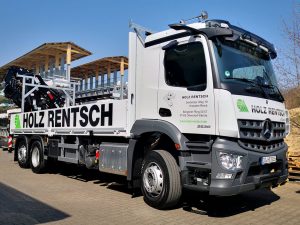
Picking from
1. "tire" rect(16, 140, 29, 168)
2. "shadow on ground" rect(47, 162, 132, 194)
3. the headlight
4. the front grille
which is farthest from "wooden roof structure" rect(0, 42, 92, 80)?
the headlight

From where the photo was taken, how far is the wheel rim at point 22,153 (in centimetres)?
1200

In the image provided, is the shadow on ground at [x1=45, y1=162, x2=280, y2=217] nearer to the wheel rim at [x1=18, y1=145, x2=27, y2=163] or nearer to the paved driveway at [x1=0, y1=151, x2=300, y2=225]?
the paved driveway at [x1=0, y1=151, x2=300, y2=225]

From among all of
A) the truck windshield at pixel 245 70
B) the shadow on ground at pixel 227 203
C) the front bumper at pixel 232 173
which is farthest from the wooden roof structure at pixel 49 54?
the front bumper at pixel 232 173

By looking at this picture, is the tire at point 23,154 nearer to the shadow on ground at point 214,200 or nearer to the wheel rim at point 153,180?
the shadow on ground at point 214,200

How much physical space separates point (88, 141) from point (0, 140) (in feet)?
46.6

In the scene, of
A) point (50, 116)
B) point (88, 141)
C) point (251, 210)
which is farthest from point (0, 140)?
point (251, 210)

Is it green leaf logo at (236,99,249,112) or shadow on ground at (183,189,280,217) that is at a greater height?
green leaf logo at (236,99,249,112)

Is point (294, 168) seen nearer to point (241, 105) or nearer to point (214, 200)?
point (214, 200)

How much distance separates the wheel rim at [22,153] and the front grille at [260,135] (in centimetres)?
809

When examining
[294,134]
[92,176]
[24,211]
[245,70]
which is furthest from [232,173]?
[294,134]

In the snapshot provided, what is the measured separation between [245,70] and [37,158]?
7.21 metres

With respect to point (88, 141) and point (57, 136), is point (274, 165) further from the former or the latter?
point (57, 136)

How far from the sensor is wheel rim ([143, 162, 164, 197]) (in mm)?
6648

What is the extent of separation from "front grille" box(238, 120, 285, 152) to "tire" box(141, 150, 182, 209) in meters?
1.28
